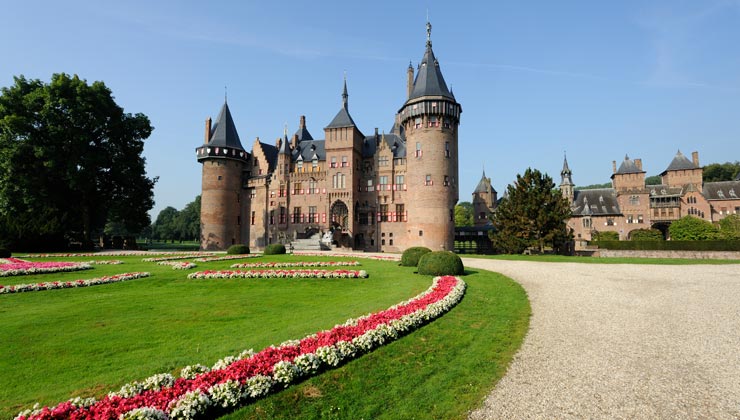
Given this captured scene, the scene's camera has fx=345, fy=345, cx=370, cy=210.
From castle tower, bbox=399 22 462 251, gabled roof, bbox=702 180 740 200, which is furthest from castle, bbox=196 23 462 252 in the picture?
gabled roof, bbox=702 180 740 200

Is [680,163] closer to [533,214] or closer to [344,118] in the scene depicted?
[533,214]

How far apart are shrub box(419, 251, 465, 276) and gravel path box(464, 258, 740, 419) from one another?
4350mm

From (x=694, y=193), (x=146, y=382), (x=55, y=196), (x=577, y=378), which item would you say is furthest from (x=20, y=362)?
(x=694, y=193)

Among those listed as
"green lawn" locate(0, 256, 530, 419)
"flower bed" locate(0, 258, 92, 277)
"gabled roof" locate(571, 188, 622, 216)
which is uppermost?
"gabled roof" locate(571, 188, 622, 216)

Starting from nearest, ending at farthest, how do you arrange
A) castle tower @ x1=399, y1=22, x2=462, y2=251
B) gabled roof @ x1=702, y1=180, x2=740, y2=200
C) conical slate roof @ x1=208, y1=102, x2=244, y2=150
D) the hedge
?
the hedge, castle tower @ x1=399, y1=22, x2=462, y2=251, conical slate roof @ x1=208, y1=102, x2=244, y2=150, gabled roof @ x1=702, y1=180, x2=740, y2=200

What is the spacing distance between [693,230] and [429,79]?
38727 mm

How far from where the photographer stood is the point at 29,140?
35062 mm

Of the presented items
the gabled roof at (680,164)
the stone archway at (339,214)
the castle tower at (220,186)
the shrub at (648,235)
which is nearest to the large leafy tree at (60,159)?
the castle tower at (220,186)

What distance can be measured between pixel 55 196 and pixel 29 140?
6.01 meters

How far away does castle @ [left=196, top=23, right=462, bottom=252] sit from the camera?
41594mm

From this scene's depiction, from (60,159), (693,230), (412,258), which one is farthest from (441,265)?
(693,230)

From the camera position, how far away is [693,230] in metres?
44.0

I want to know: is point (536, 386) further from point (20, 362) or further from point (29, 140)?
point (29, 140)

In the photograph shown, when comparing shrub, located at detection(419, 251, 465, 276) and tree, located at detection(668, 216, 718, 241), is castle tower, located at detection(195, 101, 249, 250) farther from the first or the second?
tree, located at detection(668, 216, 718, 241)
